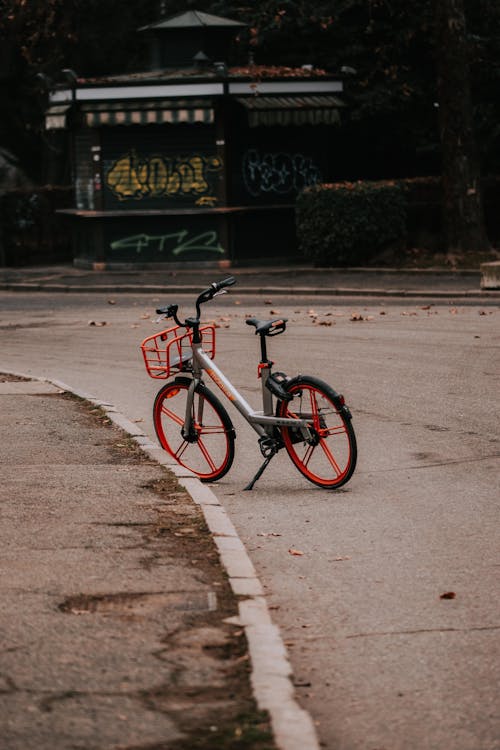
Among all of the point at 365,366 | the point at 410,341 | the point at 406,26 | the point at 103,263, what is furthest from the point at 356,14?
the point at 365,366

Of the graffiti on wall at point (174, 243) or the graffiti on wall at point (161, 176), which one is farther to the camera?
the graffiti on wall at point (174, 243)

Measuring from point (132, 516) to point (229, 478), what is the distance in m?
1.91

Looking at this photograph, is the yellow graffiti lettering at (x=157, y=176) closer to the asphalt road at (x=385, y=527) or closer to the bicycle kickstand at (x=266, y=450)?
the asphalt road at (x=385, y=527)

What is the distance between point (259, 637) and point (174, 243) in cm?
2556

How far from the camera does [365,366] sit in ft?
48.3

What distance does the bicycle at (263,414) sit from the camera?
8.80 m

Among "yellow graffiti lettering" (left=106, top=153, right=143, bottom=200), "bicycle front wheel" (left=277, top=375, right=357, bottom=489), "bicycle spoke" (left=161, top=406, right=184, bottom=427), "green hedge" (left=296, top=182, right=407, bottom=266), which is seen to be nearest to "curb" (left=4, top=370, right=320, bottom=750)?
"bicycle front wheel" (left=277, top=375, right=357, bottom=489)

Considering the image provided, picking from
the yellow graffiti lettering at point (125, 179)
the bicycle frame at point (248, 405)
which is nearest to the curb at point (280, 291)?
the yellow graffiti lettering at point (125, 179)

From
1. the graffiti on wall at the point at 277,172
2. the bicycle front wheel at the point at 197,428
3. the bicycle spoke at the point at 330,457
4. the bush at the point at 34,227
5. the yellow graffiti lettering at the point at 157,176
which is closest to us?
the bicycle spoke at the point at 330,457

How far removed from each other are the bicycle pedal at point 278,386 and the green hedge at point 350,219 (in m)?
19.2

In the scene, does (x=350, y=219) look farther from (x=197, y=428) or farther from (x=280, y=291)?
(x=197, y=428)

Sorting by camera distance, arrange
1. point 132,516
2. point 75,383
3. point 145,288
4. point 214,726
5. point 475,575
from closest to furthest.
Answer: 1. point 214,726
2. point 475,575
3. point 132,516
4. point 75,383
5. point 145,288

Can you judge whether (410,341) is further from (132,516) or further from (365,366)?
(132,516)

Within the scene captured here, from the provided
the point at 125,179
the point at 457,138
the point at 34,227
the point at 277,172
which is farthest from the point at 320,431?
the point at 34,227
